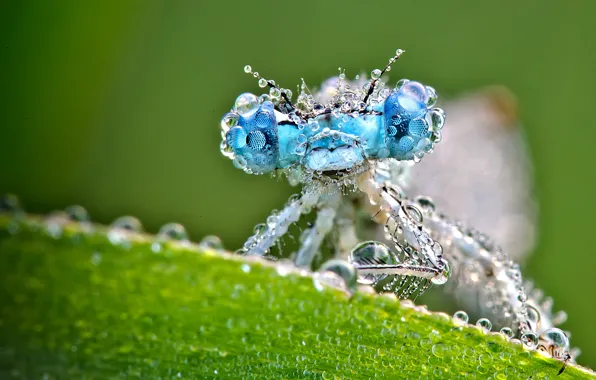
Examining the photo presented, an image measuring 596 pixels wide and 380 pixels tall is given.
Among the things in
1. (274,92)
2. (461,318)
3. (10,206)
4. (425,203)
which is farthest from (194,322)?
(425,203)

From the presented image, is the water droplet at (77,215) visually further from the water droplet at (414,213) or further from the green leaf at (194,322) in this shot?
the water droplet at (414,213)

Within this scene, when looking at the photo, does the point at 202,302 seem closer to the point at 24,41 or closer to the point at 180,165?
the point at 24,41

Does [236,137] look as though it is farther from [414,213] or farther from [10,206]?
[10,206]

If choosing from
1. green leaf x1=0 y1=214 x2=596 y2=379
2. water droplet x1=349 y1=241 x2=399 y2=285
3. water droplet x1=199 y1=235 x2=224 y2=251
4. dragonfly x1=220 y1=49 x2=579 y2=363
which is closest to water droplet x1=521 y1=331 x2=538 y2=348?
green leaf x1=0 y1=214 x2=596 y2=379

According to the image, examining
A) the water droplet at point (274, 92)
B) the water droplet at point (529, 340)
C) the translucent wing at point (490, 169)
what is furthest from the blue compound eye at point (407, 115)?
the translucent wing at point (490, 169)

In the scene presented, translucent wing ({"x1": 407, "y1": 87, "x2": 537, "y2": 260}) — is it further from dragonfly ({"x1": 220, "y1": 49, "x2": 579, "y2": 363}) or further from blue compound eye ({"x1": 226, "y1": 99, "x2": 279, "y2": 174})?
blue compound eye ({"x1": 226, "y1": 99, "x2": 279, "y2": 174})
